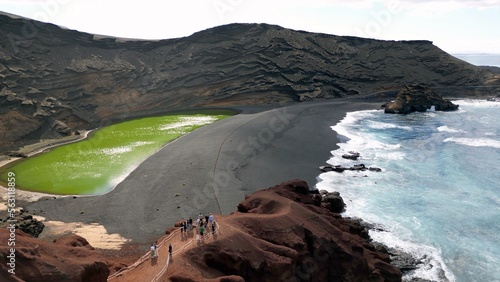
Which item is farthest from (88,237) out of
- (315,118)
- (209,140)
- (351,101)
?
(351,101)

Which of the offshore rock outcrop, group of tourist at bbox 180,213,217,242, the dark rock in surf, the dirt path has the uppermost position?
the offshore rock outcrop

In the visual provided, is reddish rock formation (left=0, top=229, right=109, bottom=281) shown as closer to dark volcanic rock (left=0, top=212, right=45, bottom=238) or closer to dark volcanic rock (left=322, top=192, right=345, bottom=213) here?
dark volcanic rock (left=0, top=212, right=45, bottom=238)

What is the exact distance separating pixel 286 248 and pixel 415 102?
85.0 meters

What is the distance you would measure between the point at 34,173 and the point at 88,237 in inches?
909

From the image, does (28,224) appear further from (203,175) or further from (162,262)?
(162,262)

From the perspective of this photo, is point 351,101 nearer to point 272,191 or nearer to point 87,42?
point 87,42

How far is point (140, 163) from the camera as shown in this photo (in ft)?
174

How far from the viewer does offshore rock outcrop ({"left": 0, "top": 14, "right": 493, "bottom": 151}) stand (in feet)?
257

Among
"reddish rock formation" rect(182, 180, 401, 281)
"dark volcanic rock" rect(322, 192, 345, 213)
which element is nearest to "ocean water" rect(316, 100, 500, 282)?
"dark volcanic rock" rect(322, 192, 345, 213)

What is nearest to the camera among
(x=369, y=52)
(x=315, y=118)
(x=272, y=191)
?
(x=272, y=191)

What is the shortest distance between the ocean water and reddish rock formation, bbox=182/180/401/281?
5.61m

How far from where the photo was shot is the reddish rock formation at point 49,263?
54.4ft

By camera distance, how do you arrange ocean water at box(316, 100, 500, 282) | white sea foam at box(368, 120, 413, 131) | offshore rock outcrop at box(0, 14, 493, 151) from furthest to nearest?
white sea foam at box(368, 120, 413, 131), offshore rock outcrop at box(0, 14, 493, 151), ocean water at box(316, 100, 500, 282)

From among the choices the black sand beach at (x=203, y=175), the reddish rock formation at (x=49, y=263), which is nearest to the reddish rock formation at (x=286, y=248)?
the reddish rock formation at (x=49, y=263)
